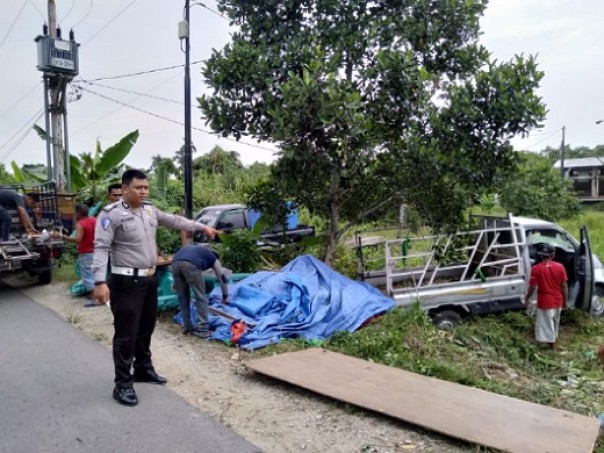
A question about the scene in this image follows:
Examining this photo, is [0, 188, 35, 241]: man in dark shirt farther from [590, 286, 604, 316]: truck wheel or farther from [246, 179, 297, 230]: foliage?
[590, 286, 604, 316]: truck wheel

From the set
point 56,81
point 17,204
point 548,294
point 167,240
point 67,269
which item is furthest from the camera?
point 56,81

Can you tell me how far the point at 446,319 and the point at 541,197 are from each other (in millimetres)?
16568

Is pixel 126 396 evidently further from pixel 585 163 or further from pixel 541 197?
pixel 585 163

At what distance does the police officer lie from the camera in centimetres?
443

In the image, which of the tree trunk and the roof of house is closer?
the tree trunk

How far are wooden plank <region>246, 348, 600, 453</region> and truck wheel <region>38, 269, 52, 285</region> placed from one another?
690 cm

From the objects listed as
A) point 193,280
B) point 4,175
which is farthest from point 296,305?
point 4,175

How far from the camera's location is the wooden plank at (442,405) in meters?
3.81

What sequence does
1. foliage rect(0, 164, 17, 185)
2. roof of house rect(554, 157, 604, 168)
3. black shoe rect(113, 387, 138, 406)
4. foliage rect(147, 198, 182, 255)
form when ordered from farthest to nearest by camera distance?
roof of house rect(554, 157, 604, 168) → foliage rect(0, 164, 17, 185) → foliage rect(147, 198, 182, 255) → black shoe rect(113, 387, 138, 406)

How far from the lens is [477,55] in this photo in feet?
27.4

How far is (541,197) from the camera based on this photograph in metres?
22.5

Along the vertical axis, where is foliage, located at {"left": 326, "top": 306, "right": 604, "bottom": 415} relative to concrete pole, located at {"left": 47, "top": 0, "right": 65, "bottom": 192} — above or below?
below

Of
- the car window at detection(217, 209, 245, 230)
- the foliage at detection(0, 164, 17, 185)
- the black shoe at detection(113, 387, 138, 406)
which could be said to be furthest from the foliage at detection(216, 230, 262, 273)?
the foliage at detection(0, 164, 17, 185)

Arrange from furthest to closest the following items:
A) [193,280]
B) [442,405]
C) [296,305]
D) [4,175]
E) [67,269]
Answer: [4,175] → [67,269] → [296,305] → [193,280] → [442,405]
